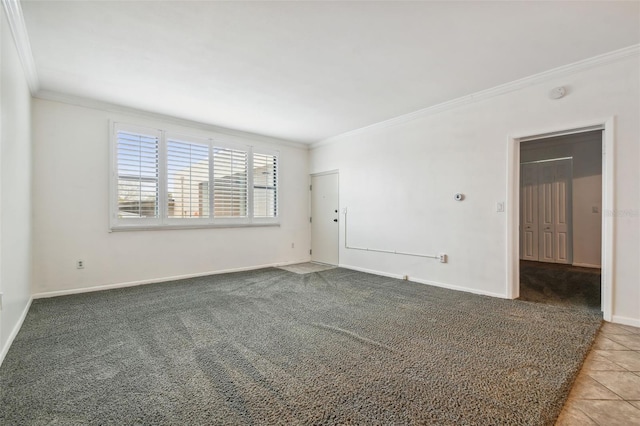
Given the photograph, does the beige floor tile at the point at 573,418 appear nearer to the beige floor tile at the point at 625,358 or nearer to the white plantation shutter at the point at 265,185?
the beige floor tile at the point at 625,358

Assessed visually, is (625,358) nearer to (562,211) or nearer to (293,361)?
(293,361)

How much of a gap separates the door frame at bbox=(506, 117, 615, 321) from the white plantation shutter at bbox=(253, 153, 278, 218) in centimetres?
402

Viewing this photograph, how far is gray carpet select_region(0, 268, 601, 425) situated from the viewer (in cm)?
156

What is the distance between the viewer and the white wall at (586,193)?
5508 millimetres

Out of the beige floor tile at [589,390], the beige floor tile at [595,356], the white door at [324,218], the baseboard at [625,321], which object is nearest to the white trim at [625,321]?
the baseboard at [625,321]

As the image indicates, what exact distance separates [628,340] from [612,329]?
0.81ft

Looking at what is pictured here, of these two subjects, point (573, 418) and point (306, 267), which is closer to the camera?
point (573, 418)

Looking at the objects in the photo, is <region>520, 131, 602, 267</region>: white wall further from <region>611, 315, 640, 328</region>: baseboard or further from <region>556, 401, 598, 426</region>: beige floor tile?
<region>556, 401, 598, 426</region>: beige floor tile

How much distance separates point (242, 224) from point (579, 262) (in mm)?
6494

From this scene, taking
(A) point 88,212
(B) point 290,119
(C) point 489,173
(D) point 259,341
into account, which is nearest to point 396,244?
(C) point 489,173

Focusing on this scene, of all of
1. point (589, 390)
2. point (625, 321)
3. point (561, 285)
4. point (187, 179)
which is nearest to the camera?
point (589, 390)

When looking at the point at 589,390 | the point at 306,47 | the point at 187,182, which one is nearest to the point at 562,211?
the point at 589,390

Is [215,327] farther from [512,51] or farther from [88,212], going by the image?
[512,51]

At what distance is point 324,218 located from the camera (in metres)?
6.17
